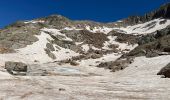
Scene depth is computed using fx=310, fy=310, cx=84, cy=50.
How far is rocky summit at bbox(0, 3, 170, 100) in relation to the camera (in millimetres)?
27141

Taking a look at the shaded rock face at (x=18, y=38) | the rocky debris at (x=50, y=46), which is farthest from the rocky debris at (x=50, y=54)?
the shaded rock face at (x=18, y=38)

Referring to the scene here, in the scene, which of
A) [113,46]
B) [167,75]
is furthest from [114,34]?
[167,75]

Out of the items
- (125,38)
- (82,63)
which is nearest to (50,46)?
(82,63)

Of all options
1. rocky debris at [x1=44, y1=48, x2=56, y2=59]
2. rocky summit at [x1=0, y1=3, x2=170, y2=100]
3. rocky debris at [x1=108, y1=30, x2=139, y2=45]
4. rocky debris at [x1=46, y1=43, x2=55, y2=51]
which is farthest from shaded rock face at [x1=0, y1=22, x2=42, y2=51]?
rocky debris at [x1=108, y1=30, x2=139, y2=45]

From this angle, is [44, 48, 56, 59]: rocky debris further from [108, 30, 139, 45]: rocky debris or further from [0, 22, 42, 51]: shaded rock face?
[108, 30, 139, 45]: rocky debris

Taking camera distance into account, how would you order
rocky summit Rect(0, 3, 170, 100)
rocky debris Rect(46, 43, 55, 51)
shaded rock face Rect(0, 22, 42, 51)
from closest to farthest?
rocky summit Rect(0, 3, 170, 100) → shaded rock face Rect(0, 22, 42, 51) → rocky debris Rect(46, 43, 55, 51)

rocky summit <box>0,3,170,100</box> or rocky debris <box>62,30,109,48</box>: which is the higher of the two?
rocky debris <box>62,30,109,48</box>

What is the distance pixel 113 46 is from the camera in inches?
5497

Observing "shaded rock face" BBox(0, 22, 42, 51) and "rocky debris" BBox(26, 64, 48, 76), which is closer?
"rocky debris" BBox(26, 64, 48, 76)

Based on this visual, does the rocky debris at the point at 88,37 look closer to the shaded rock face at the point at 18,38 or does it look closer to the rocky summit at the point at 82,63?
the rocky summit at the point at 82,63

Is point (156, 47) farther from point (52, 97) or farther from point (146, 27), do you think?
point (146, 27)

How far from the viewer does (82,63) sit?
7881cm

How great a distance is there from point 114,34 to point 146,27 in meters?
31.3

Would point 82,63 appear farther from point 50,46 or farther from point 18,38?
point 18,38
